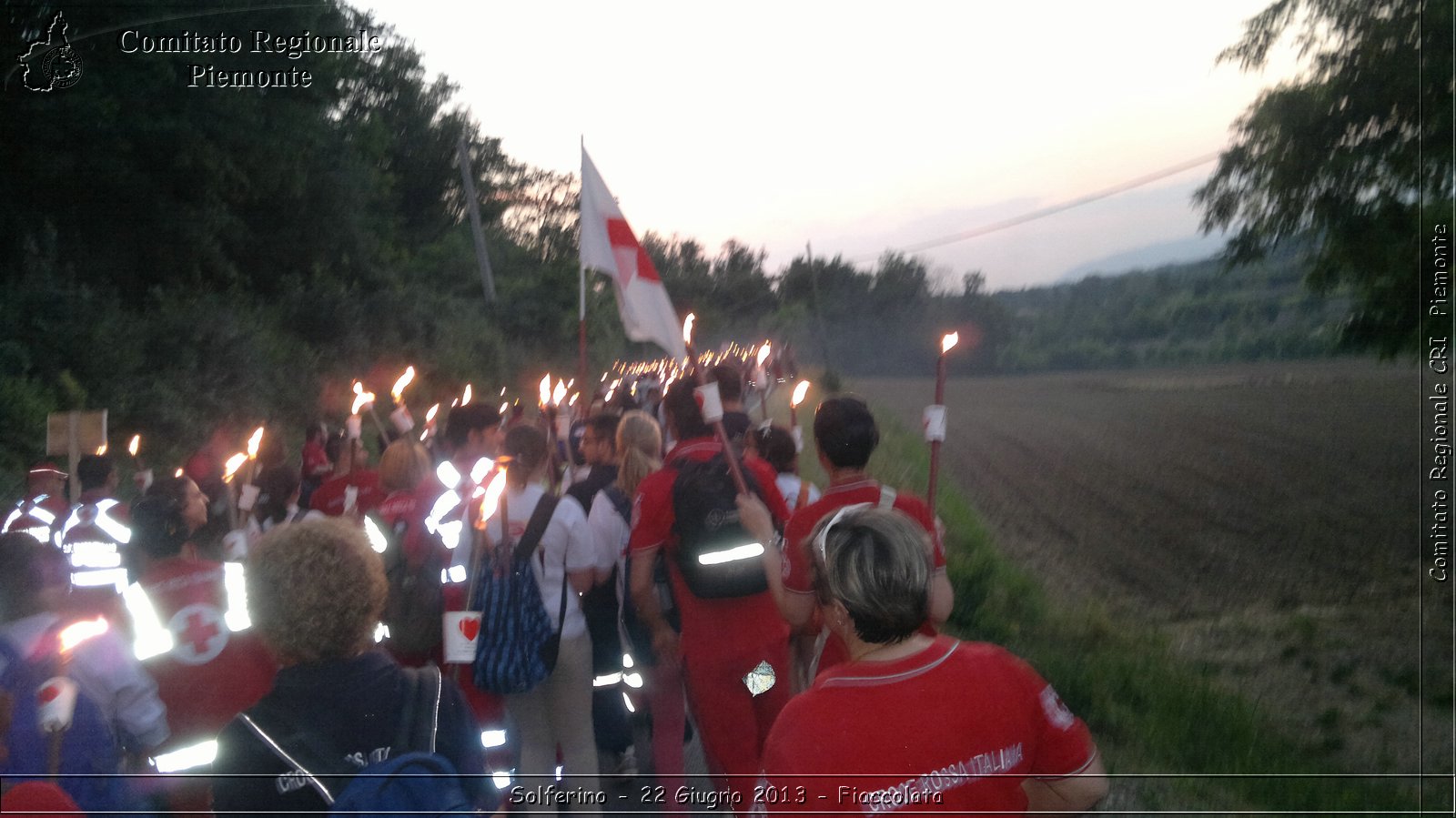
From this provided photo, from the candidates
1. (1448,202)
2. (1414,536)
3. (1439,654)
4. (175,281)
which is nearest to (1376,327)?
(1448,202)

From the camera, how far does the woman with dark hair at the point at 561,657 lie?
5.12 metres

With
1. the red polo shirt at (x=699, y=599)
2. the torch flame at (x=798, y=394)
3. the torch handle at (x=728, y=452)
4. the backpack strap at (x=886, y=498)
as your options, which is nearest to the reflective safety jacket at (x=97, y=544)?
the red polo shirt at (x=699, y=599)

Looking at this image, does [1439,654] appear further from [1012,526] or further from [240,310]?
[240,310]

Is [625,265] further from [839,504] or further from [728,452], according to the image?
[839,504]

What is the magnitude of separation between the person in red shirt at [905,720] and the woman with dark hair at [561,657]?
2706mm

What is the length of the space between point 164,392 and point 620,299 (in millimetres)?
14506

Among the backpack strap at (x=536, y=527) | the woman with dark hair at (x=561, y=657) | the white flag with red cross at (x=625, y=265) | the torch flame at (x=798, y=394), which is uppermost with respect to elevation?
the white flag with red cross at (x=625, y=265)

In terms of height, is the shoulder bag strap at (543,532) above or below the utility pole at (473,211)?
below

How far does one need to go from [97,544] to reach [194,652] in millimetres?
1205

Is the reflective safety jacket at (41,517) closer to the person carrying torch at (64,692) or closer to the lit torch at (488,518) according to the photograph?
the lit torch at (488,518)

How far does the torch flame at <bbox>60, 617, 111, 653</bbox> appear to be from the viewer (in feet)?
11.3

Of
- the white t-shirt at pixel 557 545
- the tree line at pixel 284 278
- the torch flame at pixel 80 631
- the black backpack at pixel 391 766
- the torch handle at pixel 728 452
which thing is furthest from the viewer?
the tree line at pixel 284 278

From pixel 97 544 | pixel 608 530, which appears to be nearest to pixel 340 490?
pixel 97 544

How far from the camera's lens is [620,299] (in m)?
5.38
